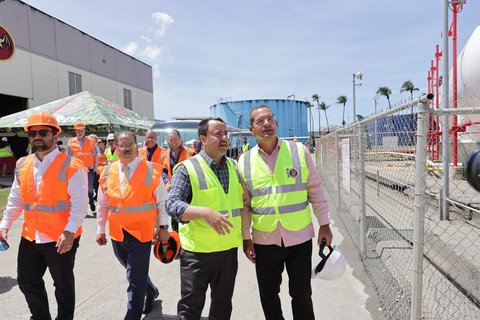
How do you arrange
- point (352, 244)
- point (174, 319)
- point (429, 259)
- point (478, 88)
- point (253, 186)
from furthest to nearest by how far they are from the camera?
point (478, 88)
point (352, 244)
point (429, 259)
point (174, 319)
point (253, 186)

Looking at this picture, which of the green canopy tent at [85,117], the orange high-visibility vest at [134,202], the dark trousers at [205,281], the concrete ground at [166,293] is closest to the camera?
the dark trousers at [205,281]

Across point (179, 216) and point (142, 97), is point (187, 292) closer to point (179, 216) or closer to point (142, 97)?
point (179, 216)

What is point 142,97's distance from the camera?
29.6 metres

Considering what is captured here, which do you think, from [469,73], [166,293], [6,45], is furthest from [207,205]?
[6,45]

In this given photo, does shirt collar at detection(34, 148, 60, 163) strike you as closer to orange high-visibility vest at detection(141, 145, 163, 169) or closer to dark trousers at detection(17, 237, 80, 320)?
dark trousers at detection(17, 237, 80, 320)

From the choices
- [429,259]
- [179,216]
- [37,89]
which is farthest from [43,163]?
[37,89]

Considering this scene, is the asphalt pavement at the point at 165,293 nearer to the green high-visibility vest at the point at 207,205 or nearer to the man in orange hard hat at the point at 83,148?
the green high-visibility vest at the point at 207,205

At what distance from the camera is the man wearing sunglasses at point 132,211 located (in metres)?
2.61

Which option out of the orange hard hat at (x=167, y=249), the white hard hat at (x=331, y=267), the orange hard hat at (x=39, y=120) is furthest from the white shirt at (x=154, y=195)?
the white hard hat at (x=331, y=267)

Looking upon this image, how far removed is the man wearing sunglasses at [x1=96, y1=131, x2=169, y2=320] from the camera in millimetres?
2613

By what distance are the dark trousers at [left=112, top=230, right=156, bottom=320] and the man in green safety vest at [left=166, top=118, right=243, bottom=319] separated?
0.64 m

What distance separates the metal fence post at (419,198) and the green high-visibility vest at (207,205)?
1.30 meters

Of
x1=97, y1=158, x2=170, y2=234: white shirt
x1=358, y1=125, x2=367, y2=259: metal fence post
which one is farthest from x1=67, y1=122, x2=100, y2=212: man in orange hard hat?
x1=358, y1=125, x2=367, y2=259: metal fence post

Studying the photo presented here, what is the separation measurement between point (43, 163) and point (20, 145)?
2075 cm
